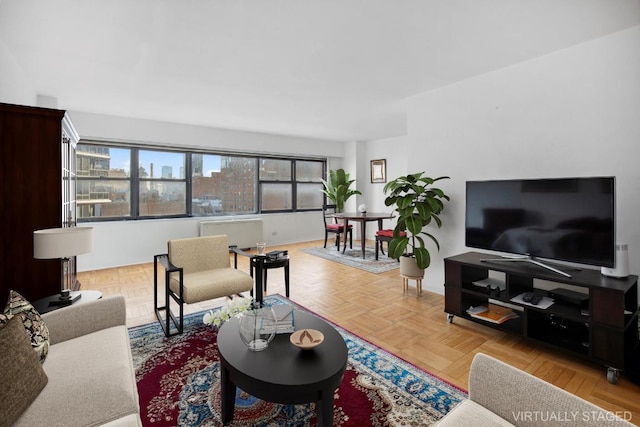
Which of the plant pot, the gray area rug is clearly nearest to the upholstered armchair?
the plant pot

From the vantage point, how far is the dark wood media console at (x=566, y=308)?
204 centimetres

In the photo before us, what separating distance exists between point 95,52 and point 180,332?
252cm

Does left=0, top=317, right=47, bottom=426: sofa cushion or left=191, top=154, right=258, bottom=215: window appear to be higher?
left=191, top=154, right=258, bottom=215: window

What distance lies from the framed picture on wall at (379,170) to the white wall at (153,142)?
1.75 m

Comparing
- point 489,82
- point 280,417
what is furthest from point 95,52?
point 489,82

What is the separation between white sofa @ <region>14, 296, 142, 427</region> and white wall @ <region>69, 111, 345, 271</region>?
3606 mm

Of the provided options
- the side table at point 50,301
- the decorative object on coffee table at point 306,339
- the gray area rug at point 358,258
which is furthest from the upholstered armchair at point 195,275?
the gray area rug at point 358,258

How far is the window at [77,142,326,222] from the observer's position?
504 centimetres

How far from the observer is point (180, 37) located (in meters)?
2.48

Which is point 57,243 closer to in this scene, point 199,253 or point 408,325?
point 199,253

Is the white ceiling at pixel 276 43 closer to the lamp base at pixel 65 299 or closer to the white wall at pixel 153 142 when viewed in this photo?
the white wall at pixel 153 142

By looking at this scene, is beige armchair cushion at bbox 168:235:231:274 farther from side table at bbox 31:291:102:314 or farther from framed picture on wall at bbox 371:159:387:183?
framed picture on wall at bbox 371:159:387:183

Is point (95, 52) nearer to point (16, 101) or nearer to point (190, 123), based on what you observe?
point (16, 101)

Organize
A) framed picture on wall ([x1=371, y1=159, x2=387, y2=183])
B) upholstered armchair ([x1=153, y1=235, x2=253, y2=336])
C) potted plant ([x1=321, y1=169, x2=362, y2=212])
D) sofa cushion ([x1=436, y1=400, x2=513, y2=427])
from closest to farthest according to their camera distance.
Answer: sofa cushion ([x1=436, y1=400, x2=513, y2=427]) → upholstered armchair ([x1=153, y1=235, x2=253, y2=336]) → potted plant ([x1=321, y1=169, x2=362, y2=212]) → framed picture on wall ([x1=371, y1=159, x2=387, y2=183])
